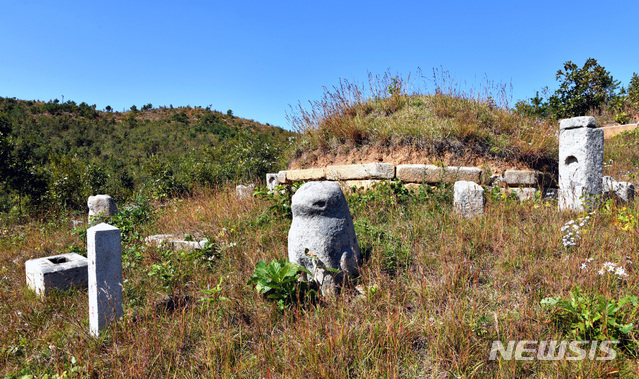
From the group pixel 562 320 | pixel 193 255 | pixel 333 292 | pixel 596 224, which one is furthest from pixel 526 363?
pixel 193 255

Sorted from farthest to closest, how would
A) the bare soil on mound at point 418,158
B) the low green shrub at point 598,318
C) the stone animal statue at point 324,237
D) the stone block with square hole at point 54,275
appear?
the bare soil on mound at point 418,158, the stone block with square hole at point 54,275, the stone animal statue at point 324,237, the low green shrub at point 598,318

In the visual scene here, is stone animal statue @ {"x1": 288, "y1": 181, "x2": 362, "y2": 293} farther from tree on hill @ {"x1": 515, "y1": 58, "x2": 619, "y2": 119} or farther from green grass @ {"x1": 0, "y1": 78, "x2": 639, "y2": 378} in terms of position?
tree on hill @ {"x1": 515, "y1": 58, "x2": 619, "y2": 119}

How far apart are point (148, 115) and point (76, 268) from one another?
3719cm

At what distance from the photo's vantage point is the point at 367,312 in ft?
9.41

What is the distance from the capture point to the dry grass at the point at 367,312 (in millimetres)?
2350

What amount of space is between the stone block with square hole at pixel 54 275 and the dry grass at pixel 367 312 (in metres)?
0.16

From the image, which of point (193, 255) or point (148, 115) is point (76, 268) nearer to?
point (193, 255)

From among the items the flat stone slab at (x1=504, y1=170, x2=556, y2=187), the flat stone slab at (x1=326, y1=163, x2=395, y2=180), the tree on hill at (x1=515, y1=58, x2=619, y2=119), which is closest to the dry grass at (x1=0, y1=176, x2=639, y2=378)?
the flat stone slab at (x1=326, y1=163, x2=395, y2=180)

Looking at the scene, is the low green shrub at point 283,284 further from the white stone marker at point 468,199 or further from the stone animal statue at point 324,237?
the white stone marker at point 468,199

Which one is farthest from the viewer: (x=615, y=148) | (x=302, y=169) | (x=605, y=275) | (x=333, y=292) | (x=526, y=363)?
(x=615, y=148)

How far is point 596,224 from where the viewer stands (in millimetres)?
4348

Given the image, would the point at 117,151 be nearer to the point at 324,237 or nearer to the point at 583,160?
the point at 324,237

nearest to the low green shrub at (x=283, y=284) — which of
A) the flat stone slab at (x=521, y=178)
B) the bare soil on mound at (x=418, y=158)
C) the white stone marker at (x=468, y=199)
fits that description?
the white stone marker at (x=468, y=199)

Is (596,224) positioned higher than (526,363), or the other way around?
(596,224)
